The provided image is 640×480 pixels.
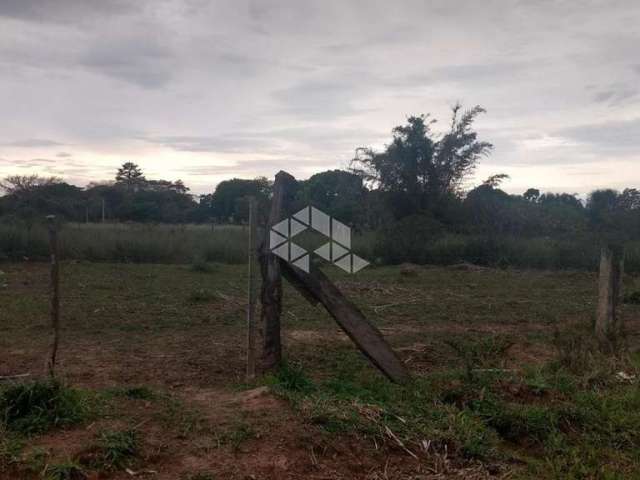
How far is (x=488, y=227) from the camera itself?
1844 cm

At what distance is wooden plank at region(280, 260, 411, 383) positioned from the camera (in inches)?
179

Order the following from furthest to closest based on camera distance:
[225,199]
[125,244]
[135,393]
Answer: [225,199] → [125,244] → [135,393]

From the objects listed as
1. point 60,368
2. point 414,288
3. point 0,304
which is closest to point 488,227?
point 414,288

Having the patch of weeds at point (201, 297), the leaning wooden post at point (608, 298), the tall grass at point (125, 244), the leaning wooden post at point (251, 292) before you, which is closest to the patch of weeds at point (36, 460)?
the leaning wooden post at point (251, 292)

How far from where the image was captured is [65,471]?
265 cm

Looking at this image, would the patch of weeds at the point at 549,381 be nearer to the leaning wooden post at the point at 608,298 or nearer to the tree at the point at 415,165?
the leaning wooden post at the point at 608,298

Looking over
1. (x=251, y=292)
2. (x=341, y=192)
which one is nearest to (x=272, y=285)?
(x=251, y=292)

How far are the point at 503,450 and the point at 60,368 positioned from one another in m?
3.60

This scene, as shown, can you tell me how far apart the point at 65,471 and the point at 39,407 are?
65 centimetres

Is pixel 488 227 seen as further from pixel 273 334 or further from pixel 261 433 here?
pixel 261 433

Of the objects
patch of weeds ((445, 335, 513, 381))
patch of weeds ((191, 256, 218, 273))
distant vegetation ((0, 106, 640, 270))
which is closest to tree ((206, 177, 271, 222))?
distant vegetation ((0, 106, 640, 270))

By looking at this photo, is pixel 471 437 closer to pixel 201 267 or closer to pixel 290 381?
pixel 290 381

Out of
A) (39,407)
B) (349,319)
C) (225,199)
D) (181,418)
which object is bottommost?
(181,418)

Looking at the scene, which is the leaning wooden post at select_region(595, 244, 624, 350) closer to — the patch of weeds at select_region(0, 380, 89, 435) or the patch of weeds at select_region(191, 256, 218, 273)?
the patch of weeds at select_region(0, 380, 89, 435)
